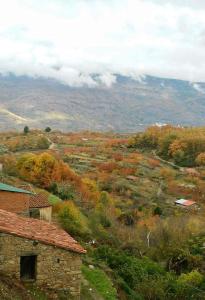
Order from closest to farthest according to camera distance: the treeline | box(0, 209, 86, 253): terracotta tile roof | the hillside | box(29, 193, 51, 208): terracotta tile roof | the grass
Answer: box(0, 209, 86, 253): terracotta tile roof < the grass < the hillside < box(29, 193, 51, 208): terracotta tile roof < the treeline

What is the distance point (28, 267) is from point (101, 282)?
4854mm

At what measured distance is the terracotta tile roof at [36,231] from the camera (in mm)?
15969

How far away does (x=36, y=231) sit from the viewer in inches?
661

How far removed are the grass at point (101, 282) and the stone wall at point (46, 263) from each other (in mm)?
3083

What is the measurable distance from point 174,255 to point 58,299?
17.0 metres

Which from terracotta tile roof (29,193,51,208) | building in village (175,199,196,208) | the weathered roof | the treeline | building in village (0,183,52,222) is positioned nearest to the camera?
building in village (0,183,52,222)

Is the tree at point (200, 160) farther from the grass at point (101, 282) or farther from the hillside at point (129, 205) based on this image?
the grass at point (101, 282)

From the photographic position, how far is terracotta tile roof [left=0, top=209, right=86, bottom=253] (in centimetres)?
1597

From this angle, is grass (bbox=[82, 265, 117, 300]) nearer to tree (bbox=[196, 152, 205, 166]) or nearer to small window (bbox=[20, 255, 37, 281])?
small window (bbox=[20, 255, 37, 281])

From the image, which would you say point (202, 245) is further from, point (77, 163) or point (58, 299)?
point (77, 163)

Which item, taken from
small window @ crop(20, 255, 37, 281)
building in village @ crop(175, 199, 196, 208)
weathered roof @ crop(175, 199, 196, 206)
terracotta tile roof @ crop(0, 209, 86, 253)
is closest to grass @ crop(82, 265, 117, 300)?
terracotta tile roof @ crop(0, 209, 86, 253)

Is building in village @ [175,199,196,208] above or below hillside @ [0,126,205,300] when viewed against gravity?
below

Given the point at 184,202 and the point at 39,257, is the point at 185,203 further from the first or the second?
the point at 39,257

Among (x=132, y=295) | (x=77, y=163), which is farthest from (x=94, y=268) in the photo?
(x=77, y=163)
